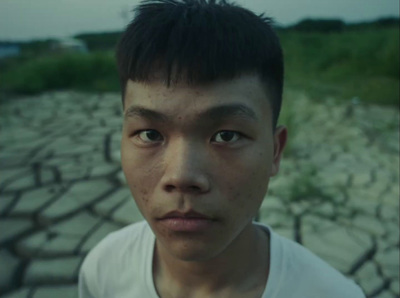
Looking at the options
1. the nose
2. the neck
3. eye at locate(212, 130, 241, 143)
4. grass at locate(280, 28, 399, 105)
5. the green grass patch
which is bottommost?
the green grass patch

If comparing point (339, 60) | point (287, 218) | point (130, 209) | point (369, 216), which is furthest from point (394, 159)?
point (339, 60)

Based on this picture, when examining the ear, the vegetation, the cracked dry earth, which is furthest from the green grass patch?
the ear

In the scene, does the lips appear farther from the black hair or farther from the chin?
the black hair

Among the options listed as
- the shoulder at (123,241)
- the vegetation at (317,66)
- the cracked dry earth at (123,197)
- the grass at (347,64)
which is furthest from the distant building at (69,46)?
the shoulder at (123,241)

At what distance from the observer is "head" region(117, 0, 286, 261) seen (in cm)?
85

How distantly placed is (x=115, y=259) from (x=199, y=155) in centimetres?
54

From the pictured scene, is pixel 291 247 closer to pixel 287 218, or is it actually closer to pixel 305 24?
pixel 287 218

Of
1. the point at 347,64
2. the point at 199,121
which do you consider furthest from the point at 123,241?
the point at 347,64

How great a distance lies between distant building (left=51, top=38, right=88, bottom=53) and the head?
26.1 feet

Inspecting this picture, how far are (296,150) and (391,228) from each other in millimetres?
1514

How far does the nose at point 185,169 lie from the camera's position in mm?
818

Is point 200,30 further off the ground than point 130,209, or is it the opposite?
point 200,30

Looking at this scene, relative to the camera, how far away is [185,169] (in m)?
0.82

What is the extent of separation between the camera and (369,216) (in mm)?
2842
